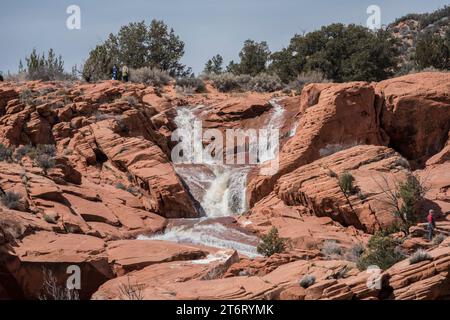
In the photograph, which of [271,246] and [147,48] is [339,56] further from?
[271,246]

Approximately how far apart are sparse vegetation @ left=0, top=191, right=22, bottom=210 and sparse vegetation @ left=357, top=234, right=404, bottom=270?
30.6ft

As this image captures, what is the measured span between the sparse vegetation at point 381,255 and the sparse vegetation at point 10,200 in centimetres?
933

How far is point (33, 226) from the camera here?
18.6 metres

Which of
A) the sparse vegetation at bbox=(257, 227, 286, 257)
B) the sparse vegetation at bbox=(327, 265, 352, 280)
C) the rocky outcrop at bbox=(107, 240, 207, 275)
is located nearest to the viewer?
the sparse vegetation at bbox=(327, 265, 352, 280)

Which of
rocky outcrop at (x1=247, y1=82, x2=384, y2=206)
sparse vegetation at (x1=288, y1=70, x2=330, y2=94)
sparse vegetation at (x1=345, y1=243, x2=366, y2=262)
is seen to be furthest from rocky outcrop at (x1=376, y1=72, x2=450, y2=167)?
sparse vegetation at (x1=288, y1=70, x2=330, y2=94)

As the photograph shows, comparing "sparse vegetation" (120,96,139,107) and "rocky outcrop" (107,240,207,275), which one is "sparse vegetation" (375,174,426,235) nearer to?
"rocky outcrop" (107,240,207,275)

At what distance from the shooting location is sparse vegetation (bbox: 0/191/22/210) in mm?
19344

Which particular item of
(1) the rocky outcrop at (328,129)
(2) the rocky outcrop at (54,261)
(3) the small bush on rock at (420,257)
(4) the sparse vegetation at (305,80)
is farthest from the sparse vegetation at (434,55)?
(3) the small bush on rock at (420,257)

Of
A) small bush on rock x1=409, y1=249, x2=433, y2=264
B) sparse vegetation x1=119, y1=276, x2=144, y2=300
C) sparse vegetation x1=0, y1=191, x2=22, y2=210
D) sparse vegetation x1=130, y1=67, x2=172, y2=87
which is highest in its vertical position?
sparse vegetation x1=130, y1=67, x2=172, y2=87

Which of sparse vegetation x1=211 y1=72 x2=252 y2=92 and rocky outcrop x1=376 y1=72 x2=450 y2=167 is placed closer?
rocky outcrop x1=376 y1=72 x2=450 y2=167

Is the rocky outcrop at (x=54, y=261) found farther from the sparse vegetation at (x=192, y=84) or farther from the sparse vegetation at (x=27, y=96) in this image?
the sparse vegetation at (x=192, y=84)

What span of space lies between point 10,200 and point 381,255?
32.8 ft

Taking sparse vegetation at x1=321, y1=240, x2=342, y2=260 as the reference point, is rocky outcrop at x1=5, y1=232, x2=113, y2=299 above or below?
above
